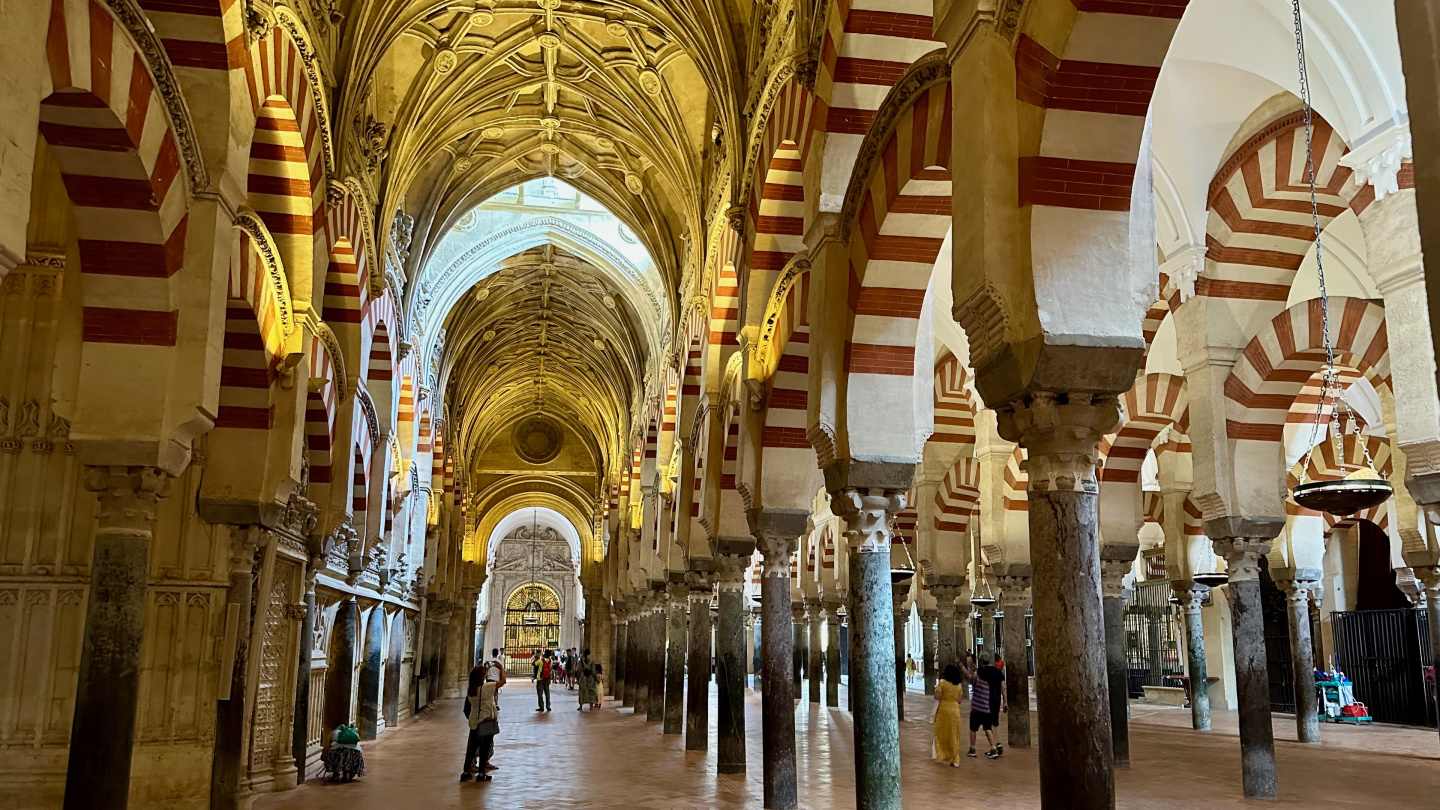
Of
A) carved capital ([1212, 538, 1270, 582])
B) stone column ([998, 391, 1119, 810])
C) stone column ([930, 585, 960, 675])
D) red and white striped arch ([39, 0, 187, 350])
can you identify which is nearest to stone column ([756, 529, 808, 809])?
carved capital ([1212, 538, 1270, 582])

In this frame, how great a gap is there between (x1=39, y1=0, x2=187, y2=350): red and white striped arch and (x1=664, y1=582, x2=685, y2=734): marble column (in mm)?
9679

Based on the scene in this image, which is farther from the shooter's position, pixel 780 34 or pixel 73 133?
pixel 780 34

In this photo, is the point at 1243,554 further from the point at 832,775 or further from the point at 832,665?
the point at 832,665

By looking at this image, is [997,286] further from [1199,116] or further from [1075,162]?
[1199,116]

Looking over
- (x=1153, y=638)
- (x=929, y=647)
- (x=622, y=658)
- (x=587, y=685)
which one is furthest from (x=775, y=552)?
(x=622, y=658)

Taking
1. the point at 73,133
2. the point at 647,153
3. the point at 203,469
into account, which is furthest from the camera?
the point at 647,153

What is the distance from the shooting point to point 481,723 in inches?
397

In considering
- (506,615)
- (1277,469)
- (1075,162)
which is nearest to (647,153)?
(1277,469)

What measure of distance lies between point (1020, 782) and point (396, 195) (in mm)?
9132

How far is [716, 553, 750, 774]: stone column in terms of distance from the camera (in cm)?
1037

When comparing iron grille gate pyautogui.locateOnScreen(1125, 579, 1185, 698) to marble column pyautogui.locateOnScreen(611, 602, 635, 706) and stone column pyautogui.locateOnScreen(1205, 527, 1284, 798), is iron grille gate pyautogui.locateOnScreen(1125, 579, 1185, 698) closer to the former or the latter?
marble column pyautogui.locateOnScreen(611, 602, 635, 706)

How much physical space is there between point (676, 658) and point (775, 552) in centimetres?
687

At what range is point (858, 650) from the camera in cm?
652

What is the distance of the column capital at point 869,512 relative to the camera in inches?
263
